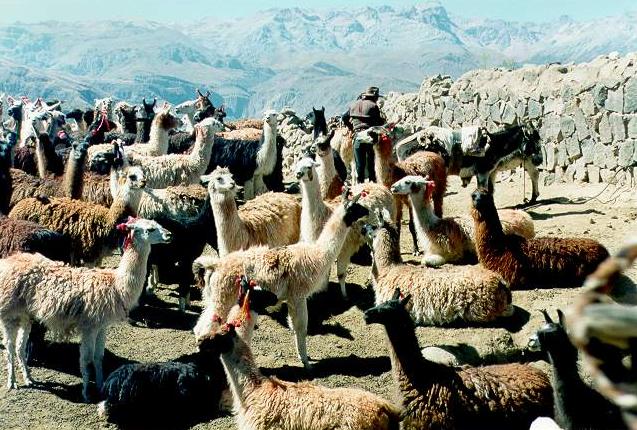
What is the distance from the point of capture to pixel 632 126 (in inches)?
382

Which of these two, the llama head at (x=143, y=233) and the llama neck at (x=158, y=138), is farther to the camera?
the llama neck at (x=158, y=138)

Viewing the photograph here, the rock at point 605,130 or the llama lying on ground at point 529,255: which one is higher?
the rock at point 605,130

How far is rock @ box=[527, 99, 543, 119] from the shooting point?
1167 centimetres

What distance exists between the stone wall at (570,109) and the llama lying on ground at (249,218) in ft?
16.8

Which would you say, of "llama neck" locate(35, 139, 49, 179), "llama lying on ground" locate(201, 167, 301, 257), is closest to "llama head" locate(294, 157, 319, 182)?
"llama lying on ground" locate(201, 167, 301, 257)

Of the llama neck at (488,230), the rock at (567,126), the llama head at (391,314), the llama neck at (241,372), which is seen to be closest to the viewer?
the llama neck at (241,372)

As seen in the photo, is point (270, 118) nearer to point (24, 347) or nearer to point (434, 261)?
point (434, 261)

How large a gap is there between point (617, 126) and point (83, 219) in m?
7.35

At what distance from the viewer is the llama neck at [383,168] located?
889cm

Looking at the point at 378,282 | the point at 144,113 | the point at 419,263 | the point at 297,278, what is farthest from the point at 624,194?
the point at 144,113

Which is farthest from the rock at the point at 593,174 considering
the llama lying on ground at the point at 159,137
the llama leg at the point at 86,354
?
the llama leg at the point at 86,354

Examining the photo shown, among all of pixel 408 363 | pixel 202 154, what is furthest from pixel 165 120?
pixel 408 363

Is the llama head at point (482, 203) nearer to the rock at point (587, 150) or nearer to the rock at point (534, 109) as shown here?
the rock at point (587, 150)

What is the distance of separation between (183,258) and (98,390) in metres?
1.98
